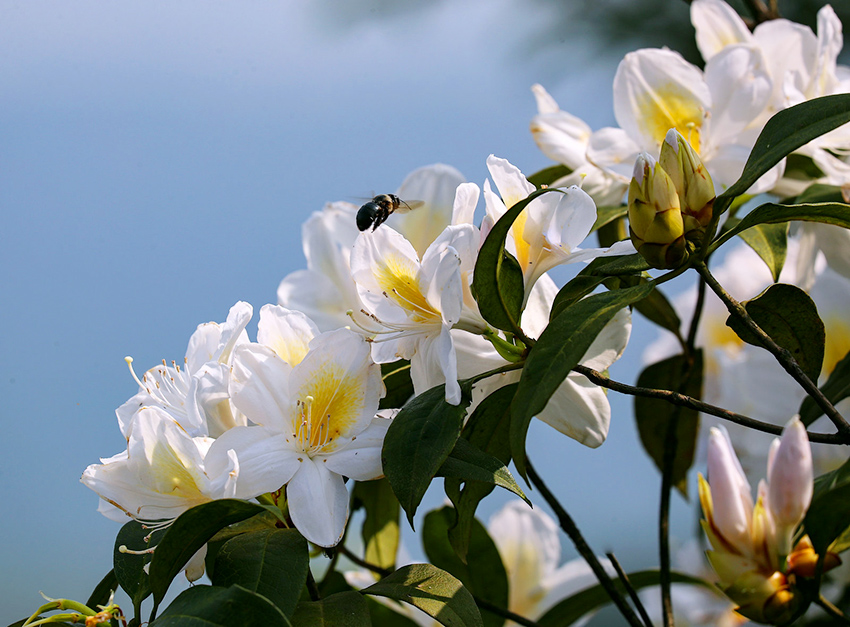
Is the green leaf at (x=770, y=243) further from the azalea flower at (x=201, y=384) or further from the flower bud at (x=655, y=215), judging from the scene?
the azalea flower at (x=201, y=384)

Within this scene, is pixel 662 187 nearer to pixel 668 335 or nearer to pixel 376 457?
pixel 376 457

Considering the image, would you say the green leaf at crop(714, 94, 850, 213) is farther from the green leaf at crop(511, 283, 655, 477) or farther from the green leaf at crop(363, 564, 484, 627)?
the green leaf at crop(363, 564, 484, 627)

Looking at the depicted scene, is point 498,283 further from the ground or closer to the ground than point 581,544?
further from the ground

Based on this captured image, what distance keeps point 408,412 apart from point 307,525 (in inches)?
3.0

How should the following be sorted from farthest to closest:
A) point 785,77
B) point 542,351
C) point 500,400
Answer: point 785,77 < point 500,400 < point 542,351

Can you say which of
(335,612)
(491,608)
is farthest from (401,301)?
(491,608)

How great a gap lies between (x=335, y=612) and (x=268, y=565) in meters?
0.05

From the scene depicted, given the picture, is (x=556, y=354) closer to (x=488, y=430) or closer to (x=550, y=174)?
(x=488, y=430)

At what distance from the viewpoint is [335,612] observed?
1.29ft

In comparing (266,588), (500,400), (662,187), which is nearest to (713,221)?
(662,187)

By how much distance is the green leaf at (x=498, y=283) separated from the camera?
385mm

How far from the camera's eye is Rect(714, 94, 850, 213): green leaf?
0.38 meters

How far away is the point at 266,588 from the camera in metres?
0.36

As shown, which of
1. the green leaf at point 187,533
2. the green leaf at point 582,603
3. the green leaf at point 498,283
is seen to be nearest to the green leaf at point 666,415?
the green leaf at point 582,603
